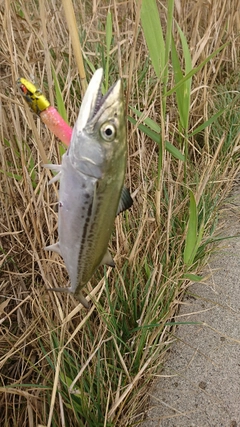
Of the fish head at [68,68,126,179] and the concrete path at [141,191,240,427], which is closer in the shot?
the fish head at [68,68,126,179]

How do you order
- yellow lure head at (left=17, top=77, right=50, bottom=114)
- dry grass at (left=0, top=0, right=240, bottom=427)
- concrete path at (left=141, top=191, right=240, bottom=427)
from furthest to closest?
1. concrete path at (left=141, top=191, right=240, bottom=427)
2. dry grass at (left=0, top=0, right=240, bottom=427)
3. yellow lure head at (left=17, top=77, right=50, bottom=114)

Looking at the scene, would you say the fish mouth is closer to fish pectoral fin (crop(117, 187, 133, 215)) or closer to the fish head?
the fish head

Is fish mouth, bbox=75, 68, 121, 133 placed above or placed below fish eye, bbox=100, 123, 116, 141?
above

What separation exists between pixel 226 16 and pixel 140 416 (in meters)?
1.62

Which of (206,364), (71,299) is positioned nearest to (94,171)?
(71,299)

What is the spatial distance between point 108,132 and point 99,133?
0.04 feet

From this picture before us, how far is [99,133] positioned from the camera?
493mm

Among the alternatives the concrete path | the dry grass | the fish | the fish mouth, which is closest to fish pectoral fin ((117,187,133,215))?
the fish

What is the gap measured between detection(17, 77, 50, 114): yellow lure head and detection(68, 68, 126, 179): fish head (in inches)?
1.8

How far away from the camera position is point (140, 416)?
41.6 inches

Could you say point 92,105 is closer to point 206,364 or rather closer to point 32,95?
point 32,95

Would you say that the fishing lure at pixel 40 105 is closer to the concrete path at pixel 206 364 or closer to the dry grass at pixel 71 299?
the dry grass at pixel 71 299

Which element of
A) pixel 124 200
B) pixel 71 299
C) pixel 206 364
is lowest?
→ pixel 206 364

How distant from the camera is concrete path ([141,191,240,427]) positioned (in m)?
1.05
